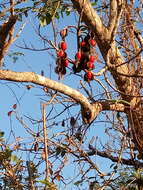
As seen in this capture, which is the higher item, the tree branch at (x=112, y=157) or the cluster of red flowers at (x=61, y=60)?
the cluster of red flowers at (x=61, y=60)

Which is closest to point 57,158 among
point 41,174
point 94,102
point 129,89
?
point 41,174

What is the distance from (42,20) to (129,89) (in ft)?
3.65

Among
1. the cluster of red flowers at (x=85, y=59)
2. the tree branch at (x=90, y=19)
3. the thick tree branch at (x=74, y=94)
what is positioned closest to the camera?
the thick tree branch at (x=74, y=94)

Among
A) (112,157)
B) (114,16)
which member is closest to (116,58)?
(114,16)

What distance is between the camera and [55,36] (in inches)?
120

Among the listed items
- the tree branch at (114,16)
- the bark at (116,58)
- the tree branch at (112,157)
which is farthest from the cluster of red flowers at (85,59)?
the tree branch at (112,157)

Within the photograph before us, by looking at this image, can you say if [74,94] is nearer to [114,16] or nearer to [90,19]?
[90,19]

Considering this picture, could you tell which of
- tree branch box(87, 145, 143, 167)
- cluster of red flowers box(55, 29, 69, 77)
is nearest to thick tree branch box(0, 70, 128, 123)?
cluster of red flowers box(55, 29, 69, 77)

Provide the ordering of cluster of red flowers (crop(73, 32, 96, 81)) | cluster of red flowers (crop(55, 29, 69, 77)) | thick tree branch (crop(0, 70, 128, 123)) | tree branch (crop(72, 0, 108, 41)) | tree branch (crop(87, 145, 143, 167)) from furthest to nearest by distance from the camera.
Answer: tree branch (crop(87, 145, 143, 167)) < tree branch (crop(72, 0, 108, 41)) < cluster of red flowers (crop(73, 32, 96, 81)) < cluster of red flowers (crop(55, 29, 69, 77)) < thick tree branch (crop(0, 70, 128, 123))

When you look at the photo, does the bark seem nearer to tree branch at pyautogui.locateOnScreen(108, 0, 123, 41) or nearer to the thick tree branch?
tree branch at pyautogui.locateOnScreen(108, 0, 123, 41)

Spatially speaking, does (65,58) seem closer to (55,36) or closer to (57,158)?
(55,36)

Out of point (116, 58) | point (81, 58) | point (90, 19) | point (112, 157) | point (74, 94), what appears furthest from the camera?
point (112, 157)

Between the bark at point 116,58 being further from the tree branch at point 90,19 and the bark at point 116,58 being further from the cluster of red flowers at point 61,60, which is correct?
the cluster of red flowers at point 61,60

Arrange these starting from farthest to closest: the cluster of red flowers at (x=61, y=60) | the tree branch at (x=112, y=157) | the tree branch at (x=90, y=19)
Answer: the tree branch at (x=112, y=157)
the tree branch at (x=90, y=19)
the cluster of red flowers at (x=61, y=60)
